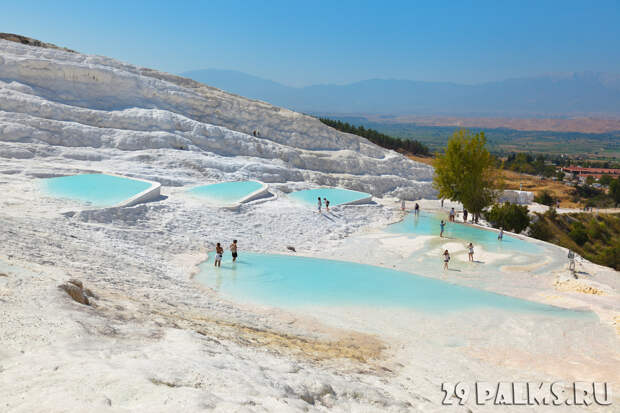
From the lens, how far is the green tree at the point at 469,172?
3228 centimetres

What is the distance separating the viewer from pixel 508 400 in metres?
9.20

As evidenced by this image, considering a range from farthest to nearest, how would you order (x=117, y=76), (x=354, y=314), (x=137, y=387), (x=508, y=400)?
(x=117, y=76), (x=354, y=314), (x=508, y=400), (x=137, y=387)

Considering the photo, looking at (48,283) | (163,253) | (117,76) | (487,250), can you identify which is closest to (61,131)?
(117,76)

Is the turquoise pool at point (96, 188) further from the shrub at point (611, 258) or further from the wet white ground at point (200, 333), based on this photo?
the shrub at point (611, 258)

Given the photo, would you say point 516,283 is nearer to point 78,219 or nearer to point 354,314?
point 354,314

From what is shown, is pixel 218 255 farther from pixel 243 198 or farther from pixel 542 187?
pixel 542 187

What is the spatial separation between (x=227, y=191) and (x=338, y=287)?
13828 millimetres

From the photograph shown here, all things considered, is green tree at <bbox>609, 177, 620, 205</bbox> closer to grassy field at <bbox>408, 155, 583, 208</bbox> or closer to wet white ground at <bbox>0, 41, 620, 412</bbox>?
grassy field at <bbox>408, 155, 583, 208</bbox>

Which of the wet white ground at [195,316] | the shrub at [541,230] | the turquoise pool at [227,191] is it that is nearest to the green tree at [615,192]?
the shrub at [541,230]

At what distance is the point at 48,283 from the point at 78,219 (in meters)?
9.88

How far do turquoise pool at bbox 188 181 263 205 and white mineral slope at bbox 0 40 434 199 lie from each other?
3482 mm

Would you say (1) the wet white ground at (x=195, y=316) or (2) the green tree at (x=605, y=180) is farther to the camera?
(2) the green tree at (x=605, y=180)

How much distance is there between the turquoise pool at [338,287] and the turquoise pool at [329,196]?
12.0 m

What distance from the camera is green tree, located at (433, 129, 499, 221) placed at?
1271 inches
